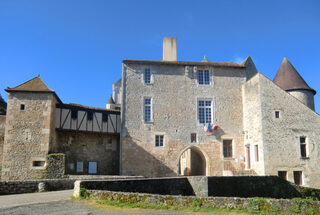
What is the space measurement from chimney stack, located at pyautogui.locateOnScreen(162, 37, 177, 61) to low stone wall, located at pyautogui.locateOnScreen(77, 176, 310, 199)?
918 cm

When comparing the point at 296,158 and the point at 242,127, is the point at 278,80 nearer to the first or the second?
the point at 242,127

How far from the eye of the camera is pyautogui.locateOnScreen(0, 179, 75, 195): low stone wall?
9.66m

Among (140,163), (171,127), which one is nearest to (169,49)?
(171,127)

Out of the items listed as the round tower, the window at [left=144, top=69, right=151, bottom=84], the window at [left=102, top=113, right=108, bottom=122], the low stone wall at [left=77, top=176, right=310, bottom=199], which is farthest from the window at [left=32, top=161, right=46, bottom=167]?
the round tower

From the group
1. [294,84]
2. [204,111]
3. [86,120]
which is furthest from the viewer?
[294,84]

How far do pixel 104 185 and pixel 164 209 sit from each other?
9.69 feet

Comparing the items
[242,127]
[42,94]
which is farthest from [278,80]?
[42,94]

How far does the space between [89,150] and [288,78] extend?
13.9 metres

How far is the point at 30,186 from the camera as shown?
10195mm

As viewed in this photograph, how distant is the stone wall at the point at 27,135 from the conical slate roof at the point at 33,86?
209 mm

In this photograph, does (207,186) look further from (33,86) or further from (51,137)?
(33,86)

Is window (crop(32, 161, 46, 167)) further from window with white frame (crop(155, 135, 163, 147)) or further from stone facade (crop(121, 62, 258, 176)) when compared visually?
window with white frame (crop(155, 135, 163, 147))

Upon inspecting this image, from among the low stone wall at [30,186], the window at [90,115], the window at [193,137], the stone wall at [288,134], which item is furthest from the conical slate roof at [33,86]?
the stone wall at [288,134]

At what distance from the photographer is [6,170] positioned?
14203mm
